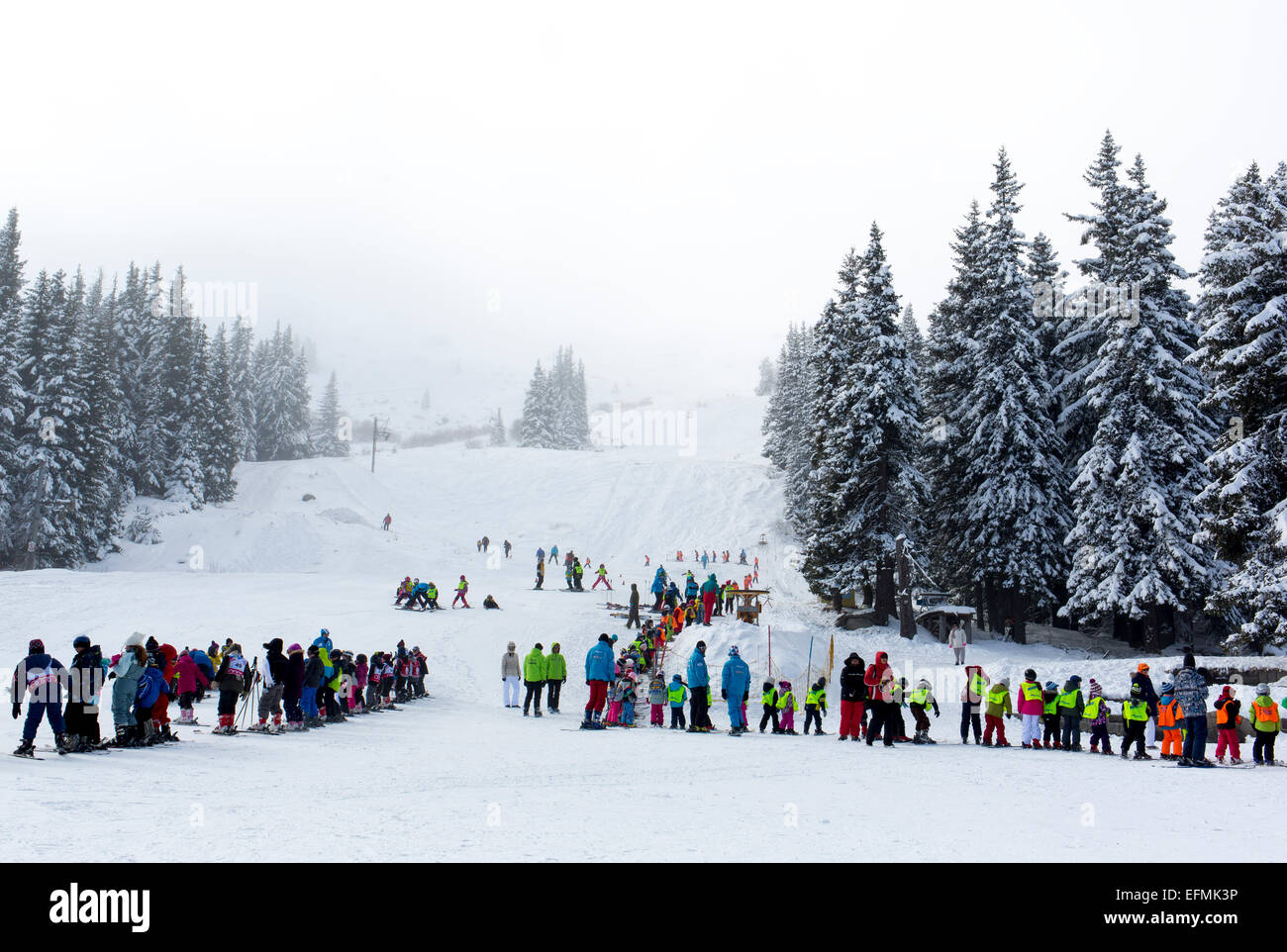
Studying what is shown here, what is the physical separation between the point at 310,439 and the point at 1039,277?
299ft

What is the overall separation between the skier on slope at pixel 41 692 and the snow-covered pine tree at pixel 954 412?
2773 cm

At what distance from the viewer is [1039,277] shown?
36438mm

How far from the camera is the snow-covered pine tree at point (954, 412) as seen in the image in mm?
33062

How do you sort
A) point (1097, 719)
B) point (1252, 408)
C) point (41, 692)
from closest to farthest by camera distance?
point (41, 692)
point (1097, 719)
point (1252, 408)

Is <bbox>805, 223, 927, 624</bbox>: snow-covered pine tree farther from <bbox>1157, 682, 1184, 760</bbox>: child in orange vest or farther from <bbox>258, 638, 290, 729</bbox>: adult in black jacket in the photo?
<bbox>258, 638, 290, 729</bbox>: adult in black jacket

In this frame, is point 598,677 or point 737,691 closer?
point 737,691

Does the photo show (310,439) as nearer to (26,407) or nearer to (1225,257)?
(26,407)

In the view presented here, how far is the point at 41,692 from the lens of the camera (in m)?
11.2

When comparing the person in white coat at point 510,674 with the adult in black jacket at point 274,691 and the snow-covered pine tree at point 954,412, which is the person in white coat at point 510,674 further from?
the snow-covered pine tree at point 954,412

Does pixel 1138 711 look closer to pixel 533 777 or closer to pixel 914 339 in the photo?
pixel 533 777

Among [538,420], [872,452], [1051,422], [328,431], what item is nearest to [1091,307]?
[1051,422]

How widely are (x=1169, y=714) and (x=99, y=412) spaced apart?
5342 cm
